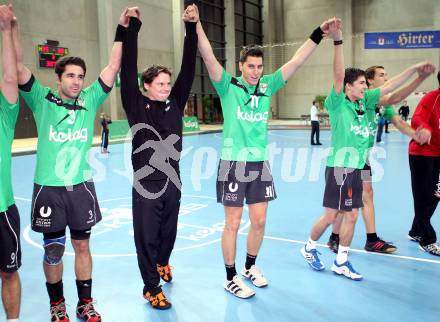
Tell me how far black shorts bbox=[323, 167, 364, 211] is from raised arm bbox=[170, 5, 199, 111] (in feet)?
5.43

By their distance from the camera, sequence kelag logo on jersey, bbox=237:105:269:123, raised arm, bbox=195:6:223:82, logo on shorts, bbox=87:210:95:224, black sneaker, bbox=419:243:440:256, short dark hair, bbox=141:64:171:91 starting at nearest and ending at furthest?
logo on shorts, bbox=87:210:95:224 → short dark hair, bbox=141:64:171:91 → raised arm, bbox=195:6:223:82 → kelag logo on jersey, bbox=237:105:269:123 → black sneaker, bbox=419:243:440:256

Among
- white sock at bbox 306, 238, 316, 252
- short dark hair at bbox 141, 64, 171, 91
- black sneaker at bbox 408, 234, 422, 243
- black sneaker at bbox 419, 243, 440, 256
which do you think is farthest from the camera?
black sneaker at bbox 408, 234, 422, 243

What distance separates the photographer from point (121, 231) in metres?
5.86

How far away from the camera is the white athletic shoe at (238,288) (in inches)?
149

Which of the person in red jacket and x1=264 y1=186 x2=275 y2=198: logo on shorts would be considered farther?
the person in red jacket

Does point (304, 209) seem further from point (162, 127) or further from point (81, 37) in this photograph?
point (81, 37)

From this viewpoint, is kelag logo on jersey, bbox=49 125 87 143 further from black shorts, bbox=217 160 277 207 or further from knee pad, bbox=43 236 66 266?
black shorts, bbox=217 160 277 207

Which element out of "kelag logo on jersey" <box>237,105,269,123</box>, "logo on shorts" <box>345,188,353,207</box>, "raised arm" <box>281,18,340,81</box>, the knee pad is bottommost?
the knee pad

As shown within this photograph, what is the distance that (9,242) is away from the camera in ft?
9.27

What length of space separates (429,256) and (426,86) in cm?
2975

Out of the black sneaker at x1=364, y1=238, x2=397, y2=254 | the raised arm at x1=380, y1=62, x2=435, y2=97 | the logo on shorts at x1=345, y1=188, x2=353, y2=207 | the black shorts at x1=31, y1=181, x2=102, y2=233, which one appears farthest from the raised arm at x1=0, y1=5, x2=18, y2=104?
the black sneaker at x1=364, y1=238, x2=397, y2=254

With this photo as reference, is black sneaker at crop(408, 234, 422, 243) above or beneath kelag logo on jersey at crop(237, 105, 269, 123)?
beneath

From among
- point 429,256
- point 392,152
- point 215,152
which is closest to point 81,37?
point 215,152

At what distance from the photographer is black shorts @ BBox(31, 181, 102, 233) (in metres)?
3.18
